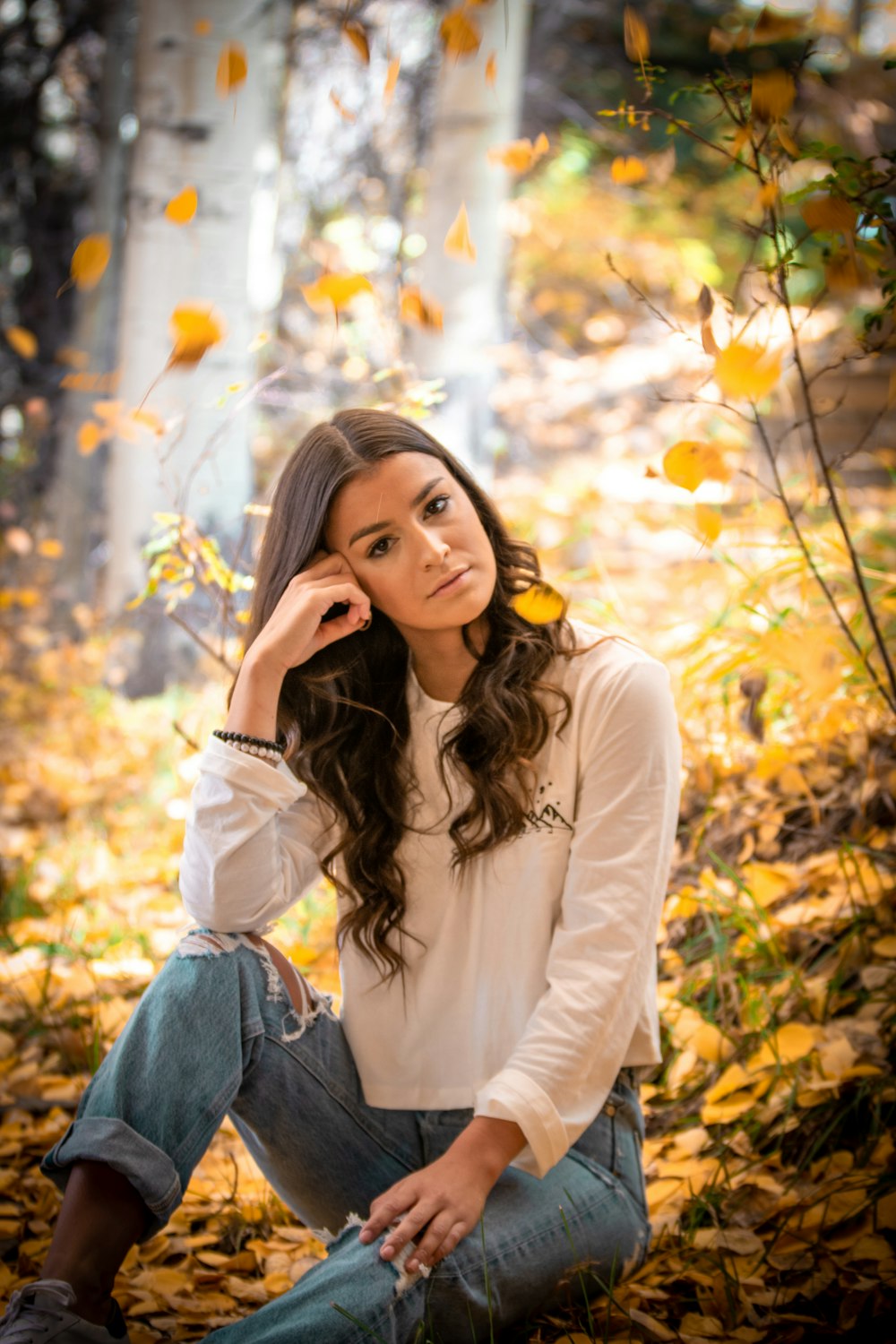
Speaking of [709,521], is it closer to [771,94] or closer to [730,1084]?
[771,94]

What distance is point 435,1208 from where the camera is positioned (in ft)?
4.71

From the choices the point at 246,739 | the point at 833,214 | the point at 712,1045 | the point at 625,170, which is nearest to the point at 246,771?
the point at 246,739

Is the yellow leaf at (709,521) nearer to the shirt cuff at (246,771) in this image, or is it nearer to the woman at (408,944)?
the woman at (408,944)

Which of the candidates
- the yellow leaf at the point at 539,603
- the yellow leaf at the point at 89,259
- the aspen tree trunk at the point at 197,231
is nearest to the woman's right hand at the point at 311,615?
the yellow leaf at the point at 539,603

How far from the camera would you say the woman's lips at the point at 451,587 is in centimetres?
176

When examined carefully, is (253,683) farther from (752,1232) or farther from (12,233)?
(12,233)

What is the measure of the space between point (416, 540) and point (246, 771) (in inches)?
18.1

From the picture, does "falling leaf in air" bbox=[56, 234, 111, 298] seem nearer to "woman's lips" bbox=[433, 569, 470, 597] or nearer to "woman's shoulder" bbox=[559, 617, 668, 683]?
"woman's lips" bbox=[433, 569, 470, 597]

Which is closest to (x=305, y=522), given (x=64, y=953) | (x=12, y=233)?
(x=64, y=953)

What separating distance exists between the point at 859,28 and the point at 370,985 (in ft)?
23.6

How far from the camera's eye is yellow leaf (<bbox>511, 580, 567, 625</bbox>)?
5.59ft

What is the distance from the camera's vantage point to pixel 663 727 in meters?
1.67

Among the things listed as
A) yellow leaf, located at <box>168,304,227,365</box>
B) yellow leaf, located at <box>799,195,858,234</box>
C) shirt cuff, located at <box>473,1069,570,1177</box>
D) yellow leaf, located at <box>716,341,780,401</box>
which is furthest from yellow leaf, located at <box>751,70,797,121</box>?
shirt cuff, located at <box>473,1069,570,1177</box>

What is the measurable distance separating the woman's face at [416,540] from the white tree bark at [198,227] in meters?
2.13
